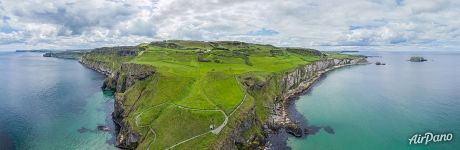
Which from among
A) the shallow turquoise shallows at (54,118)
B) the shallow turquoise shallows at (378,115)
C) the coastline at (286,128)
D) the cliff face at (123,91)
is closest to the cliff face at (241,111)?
the cliff face at (123,91)

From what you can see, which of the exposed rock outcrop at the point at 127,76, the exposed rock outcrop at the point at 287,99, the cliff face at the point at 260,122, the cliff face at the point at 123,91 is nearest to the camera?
the cliff face at the point at 260,122

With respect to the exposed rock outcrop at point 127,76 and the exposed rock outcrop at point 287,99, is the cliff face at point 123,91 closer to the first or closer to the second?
the exposed rock outcrop at point 127,76

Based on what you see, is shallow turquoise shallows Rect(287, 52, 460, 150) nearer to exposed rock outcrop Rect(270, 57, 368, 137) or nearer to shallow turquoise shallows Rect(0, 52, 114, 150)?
exposed rock outcrop Rect(270, 57, 368, 137)

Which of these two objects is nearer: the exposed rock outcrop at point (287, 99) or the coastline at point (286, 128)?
the coastline at point (286, 128)

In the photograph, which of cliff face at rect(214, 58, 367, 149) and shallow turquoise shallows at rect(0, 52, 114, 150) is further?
shallow turquoise shallows at rect(0, 52, 114, 150)

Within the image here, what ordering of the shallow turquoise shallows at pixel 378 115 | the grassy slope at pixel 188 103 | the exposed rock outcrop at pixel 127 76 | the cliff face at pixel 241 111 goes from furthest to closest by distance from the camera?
1. the exposed rock outcrop at pixel 127 76
2. the shallow turquoise shallows at pixel 378 115
3. the cliff face at pixel 241 111
4. the grassy slope at pixel 188 103

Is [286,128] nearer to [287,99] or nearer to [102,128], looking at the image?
[287,99]

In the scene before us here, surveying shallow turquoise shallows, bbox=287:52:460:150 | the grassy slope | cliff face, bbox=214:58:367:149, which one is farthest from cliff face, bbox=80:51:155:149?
shallow turquoise shallows, bbox=287:52:460:150

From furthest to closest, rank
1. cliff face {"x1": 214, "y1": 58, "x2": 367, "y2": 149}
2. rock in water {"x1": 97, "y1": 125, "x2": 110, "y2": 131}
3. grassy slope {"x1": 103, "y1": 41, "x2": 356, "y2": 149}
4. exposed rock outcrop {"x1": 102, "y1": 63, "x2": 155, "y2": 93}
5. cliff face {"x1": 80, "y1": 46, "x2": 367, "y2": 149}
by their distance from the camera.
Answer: exposed rock outcrop {"x1": 102, "y1": 63, "x2": 155, "y2": 93}, rock in water {"x1": 97, "y1": 125, "x2": 110, "y2": 131}, cliff face {"x1": 80, "y1": 46, "x2": 367, "y2": 149}, cliff face {"x1": 214, "y1": 58, "x2": 367, "y2": 149}, grassy slope {"x1": 103, "y1": 41, "x2": 356, "y2": 149}

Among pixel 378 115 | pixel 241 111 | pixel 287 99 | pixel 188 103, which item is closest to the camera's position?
pixel 241 111

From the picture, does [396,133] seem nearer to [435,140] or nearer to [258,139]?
[435,140]

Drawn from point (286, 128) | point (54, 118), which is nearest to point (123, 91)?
point (54, 118)

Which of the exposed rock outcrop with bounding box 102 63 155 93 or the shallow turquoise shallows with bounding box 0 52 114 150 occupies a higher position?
the exposed rock outcrop with bounding box 102 63 155 93
